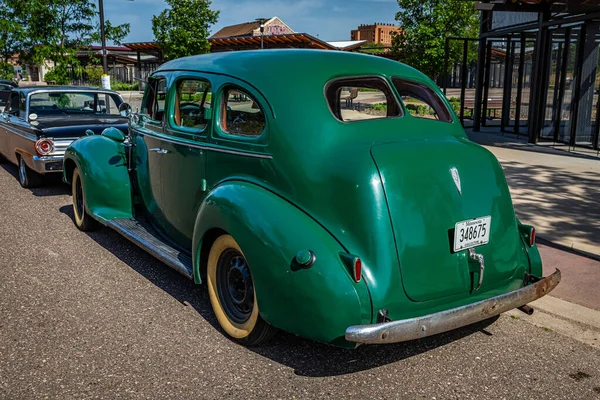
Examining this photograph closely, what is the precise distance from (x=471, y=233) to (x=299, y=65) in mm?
1652

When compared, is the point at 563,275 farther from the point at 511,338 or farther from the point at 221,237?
the point at 221,237

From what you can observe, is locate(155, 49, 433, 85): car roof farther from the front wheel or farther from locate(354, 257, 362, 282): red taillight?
locate(354, 257, 362, 282): red taillight

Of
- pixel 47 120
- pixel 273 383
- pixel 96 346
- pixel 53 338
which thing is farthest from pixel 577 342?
pixel 47 120

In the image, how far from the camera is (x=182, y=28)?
38312 mm

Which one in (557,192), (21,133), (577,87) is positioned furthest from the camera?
(577,87)

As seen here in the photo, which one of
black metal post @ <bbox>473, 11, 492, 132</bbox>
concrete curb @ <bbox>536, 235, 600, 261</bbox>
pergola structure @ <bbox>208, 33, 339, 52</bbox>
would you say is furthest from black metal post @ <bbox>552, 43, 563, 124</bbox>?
pergola structure @ <bbox>208, 33, 339, 52</bbox>

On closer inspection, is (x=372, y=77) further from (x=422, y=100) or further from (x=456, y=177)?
(x=456, y=177)

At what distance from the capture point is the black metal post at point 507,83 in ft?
52.1

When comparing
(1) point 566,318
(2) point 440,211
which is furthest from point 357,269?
(1) point 566,318

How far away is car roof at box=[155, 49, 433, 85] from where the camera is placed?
4047 mm

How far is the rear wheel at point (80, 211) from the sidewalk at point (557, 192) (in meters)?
4.97

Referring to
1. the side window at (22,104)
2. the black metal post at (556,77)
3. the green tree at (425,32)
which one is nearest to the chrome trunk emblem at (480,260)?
the side window at (22,104)

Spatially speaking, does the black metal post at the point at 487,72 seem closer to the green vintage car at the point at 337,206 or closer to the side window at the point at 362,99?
the green vintage car at the point at 337,206

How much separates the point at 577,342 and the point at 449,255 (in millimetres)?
1302
